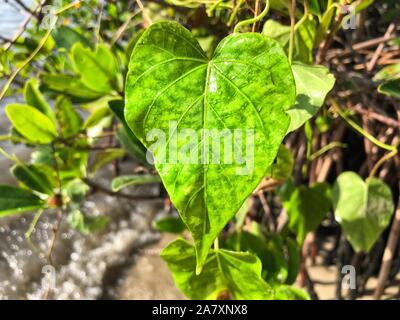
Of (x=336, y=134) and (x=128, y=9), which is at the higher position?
(x=128, y=9)

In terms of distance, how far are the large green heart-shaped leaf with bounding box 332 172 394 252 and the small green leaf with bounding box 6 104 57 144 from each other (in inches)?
24.5

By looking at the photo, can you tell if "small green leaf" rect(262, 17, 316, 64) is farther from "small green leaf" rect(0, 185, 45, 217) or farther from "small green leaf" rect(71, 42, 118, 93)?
"small green leaf" rect(0, 185, 45, 217)

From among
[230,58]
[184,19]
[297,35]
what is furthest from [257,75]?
[184,19]

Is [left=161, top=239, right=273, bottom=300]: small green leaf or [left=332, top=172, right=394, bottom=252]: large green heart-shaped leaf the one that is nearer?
[left=161, top=239, right=273, bottom=300]: small green leaf

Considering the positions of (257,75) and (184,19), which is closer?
(257,75)

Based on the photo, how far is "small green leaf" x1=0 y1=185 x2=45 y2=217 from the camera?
0.97 m

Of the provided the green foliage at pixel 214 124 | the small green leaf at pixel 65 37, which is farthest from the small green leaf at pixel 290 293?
the small green leaf at pixel 65 37

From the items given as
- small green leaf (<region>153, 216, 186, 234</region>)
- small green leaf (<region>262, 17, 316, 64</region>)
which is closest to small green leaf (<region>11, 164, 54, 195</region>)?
small green leaf (<region>153, 216, 186, 234</region>)

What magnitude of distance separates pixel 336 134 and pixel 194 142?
99 centimetres

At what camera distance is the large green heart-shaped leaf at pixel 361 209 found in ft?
3.35

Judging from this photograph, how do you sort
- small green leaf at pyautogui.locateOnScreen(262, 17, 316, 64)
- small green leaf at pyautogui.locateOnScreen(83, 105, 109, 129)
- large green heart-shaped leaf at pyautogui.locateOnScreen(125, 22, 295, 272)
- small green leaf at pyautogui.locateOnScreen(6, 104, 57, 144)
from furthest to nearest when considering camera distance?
small green leaf at pyautogui.locateOnScreen(83, 105, 109, 129) < small green leaf at pyautogui.locateOnScreen(6, 104, 57, 144) < small green leaf at pyautogui.locateOnScreen(262, 17, 316, 64) < large green heart-shaped leaf at pyautogui.locateOnScreen(125, 22, 295, 272)

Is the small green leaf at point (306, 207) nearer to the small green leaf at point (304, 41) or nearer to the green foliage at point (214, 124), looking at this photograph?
the green foliage at point (214, 124)

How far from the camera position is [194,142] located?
508mm

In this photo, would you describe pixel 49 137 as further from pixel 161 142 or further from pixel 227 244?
pixel 161 142
